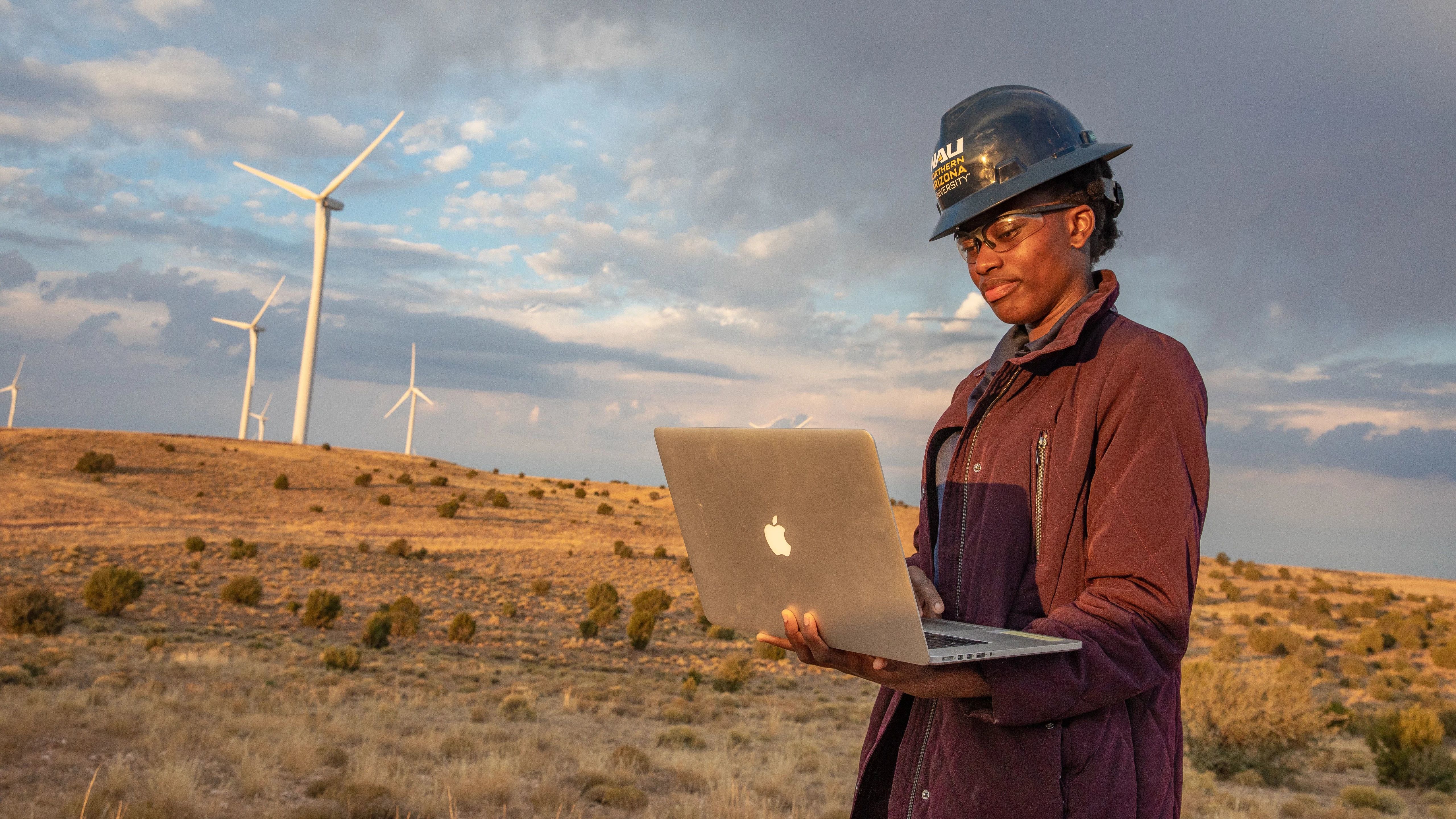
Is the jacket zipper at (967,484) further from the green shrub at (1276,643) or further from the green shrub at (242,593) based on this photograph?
the green shrub at (1276,643)

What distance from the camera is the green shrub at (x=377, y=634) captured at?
22828 millimetres

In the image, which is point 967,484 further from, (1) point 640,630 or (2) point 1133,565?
(1) point 640,630

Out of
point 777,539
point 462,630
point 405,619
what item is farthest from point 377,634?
point 777,539

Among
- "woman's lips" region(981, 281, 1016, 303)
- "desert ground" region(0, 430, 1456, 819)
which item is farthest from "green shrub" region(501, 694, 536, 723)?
"woman's lips" region(981, 281, 1016, 303)

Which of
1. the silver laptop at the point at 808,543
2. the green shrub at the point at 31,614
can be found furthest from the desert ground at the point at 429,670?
the silver laptop at the point at 808,543

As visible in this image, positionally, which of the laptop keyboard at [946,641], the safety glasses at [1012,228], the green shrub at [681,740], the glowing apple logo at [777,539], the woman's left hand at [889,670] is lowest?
the green shrub at [681,740]

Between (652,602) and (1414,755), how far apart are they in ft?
68.6

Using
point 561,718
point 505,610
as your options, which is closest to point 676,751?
point 561,718

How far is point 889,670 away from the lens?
2074 mm

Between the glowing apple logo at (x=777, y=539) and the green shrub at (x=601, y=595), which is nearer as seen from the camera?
the glowing apple logo at (x=777, y=539)

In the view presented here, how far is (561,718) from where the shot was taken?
16.2 m

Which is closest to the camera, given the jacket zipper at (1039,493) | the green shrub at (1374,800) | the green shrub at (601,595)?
the jacket zipper at (1039,493)

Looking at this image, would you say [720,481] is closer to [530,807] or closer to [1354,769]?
[530,807]

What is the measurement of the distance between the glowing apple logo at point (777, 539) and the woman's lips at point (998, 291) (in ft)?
3.08
